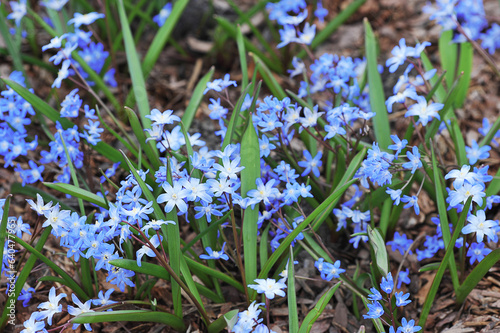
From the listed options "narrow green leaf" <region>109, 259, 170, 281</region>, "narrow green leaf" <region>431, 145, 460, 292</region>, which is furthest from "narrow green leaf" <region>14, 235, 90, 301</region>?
"narrow green leaf" <region>431, 145, 460, 292</region>

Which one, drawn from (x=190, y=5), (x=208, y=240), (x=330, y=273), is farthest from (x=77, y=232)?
(x=190, y=5)

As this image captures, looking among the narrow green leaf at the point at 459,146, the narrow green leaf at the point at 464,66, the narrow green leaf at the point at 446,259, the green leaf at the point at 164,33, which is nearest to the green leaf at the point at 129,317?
the narrow green leaf at the point at 446,259

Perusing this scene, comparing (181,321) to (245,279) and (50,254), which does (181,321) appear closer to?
(245,279)

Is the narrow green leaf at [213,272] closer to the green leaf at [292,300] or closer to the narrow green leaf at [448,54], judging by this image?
the green leaf at [292,300]

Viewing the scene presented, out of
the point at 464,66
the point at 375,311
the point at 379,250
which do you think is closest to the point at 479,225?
the point at 379,250

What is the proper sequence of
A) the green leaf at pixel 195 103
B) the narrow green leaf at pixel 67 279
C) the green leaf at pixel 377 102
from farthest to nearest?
the green leaf at pixel 195 103 → the green leaf at pixel 377 102 → the narrow green leaf at pixel 67 279

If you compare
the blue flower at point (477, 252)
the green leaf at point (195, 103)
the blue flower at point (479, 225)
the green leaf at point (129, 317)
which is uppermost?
the green leaf at point (195, 103)

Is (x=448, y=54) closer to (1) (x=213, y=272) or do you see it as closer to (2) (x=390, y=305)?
(2) (x=390, y=305)

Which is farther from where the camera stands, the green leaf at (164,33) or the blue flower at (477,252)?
the green leaf at (164,33)
